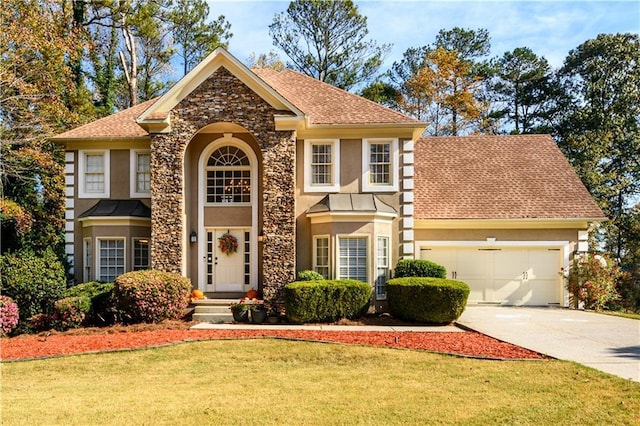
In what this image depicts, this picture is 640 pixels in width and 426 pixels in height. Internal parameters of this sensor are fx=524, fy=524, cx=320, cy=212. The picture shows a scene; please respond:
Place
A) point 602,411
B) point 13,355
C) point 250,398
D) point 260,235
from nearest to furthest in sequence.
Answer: point 602,411 < point 250,398 < point 13,355 < point 260,235

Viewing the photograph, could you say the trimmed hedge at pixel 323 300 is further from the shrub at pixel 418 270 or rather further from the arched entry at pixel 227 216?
the arched entry at pixel 227 216

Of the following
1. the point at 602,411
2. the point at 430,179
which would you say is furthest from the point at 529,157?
the point at 602,411

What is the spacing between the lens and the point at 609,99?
3344 cm

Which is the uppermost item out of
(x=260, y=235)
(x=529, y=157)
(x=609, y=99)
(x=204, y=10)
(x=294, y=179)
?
(x=204, y=10)

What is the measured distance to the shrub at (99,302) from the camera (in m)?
15.2

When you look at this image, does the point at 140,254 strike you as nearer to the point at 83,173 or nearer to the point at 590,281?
the point at 83,173

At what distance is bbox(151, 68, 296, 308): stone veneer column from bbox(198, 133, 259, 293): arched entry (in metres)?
1.44

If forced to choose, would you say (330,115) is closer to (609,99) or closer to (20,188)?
(20,188)

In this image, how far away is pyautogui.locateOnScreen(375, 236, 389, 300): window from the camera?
55.4 ft

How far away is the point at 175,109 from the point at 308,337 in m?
8.76

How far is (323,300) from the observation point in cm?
1520

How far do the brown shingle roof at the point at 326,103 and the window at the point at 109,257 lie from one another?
773cm

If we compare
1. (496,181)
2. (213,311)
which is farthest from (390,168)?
(213,311)

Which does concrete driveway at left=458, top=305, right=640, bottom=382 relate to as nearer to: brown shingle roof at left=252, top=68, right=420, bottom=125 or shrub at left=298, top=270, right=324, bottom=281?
shrub at left=298, top=270, right=324, bottom=281
